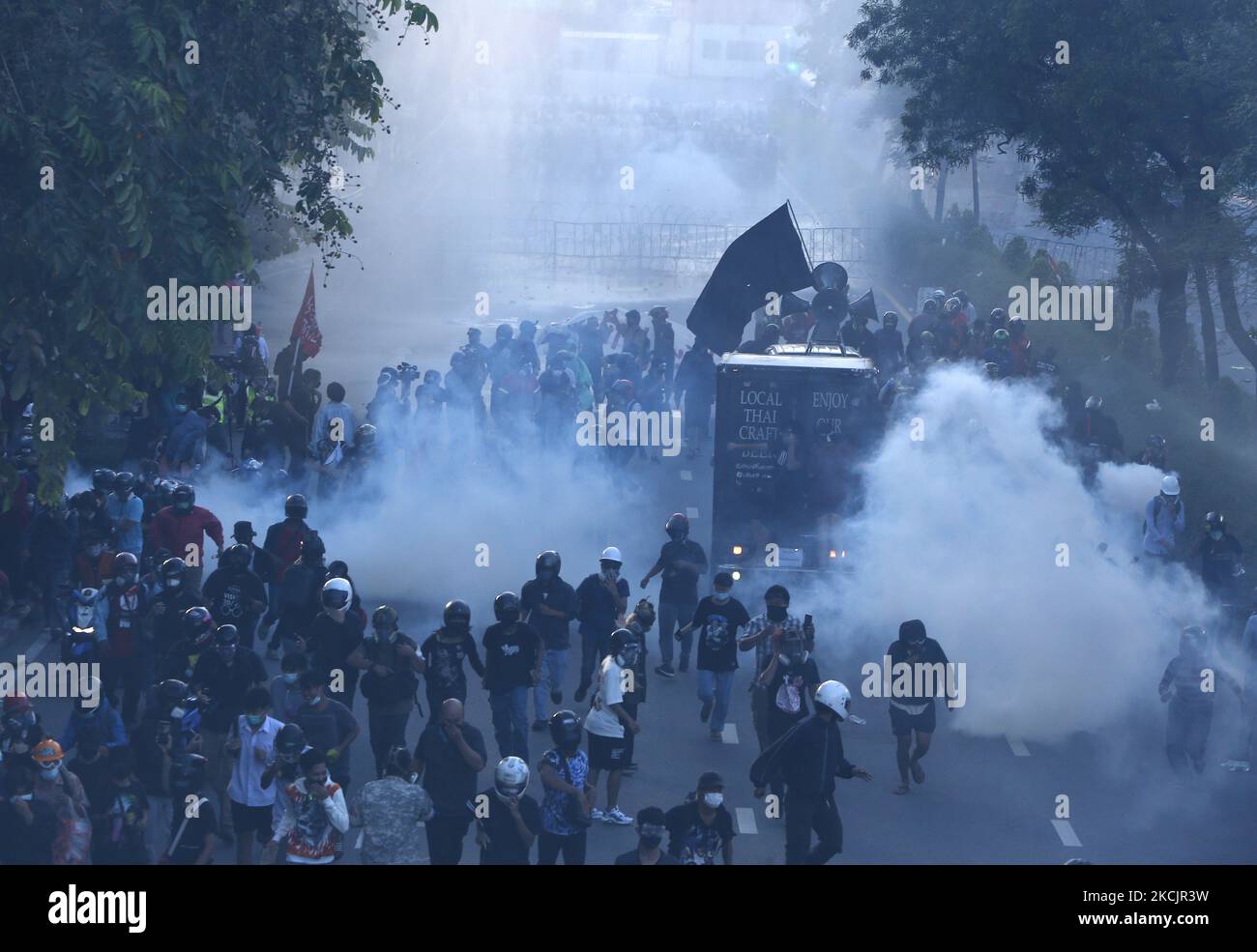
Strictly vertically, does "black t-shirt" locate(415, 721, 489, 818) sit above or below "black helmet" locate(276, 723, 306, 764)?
below

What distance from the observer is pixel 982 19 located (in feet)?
79.4

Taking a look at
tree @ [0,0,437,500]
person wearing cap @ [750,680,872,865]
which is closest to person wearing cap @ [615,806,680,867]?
person wearing cap @ [750,680,872,865]

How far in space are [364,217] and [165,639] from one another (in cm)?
4269

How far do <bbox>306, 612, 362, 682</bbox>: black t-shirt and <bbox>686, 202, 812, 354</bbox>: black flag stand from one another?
26.7 ft

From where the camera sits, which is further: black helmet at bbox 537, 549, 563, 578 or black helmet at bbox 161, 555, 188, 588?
black helmet at bbox 537, 549, 563, 578

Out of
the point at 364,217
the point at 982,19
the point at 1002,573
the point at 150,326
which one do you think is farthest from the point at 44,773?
the point at 364,217

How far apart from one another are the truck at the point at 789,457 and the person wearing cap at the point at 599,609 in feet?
7.77

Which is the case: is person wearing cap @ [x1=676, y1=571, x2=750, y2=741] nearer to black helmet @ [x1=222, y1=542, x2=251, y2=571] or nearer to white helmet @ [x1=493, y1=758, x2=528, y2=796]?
black helmet @ [x1=222, y1=542, x2=251, y2=571]

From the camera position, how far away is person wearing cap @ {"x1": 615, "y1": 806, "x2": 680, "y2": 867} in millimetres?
8672

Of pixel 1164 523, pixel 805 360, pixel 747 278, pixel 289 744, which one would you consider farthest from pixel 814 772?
pixel 747 278

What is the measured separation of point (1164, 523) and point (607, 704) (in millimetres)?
7642

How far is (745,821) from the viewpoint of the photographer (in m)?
11.5
